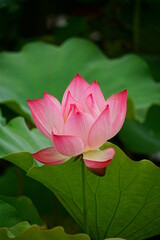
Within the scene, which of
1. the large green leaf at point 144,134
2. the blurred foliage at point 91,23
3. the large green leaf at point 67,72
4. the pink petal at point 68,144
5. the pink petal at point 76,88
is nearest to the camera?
the pink petal at point 68,144

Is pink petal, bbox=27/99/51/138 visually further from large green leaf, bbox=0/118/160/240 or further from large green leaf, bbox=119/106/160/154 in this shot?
large green leaf, bbox=119/106/160/154

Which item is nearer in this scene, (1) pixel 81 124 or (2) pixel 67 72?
(1) pixel 81 124

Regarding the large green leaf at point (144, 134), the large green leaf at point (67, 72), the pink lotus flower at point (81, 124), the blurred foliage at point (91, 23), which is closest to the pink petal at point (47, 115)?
the pink lotus flower at point (81, 124)

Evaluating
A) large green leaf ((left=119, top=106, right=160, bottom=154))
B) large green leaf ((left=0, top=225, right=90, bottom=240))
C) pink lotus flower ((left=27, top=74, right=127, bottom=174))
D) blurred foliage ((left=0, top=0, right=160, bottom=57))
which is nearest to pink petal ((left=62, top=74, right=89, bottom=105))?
pink lotus flower ((left=27, top=74, right=127, bottom=174))

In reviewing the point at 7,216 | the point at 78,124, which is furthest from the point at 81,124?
the point at 7,216

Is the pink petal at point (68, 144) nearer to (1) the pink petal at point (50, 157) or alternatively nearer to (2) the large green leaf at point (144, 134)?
(1) the pink petal at point (50, 157)

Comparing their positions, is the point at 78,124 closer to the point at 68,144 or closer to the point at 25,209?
the point at 68,144

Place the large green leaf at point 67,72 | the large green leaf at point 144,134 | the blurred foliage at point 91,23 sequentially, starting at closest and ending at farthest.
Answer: the large green leaf at point 67,72, the large green leaf at point 144,134, the blurred foliage at point 91,23
